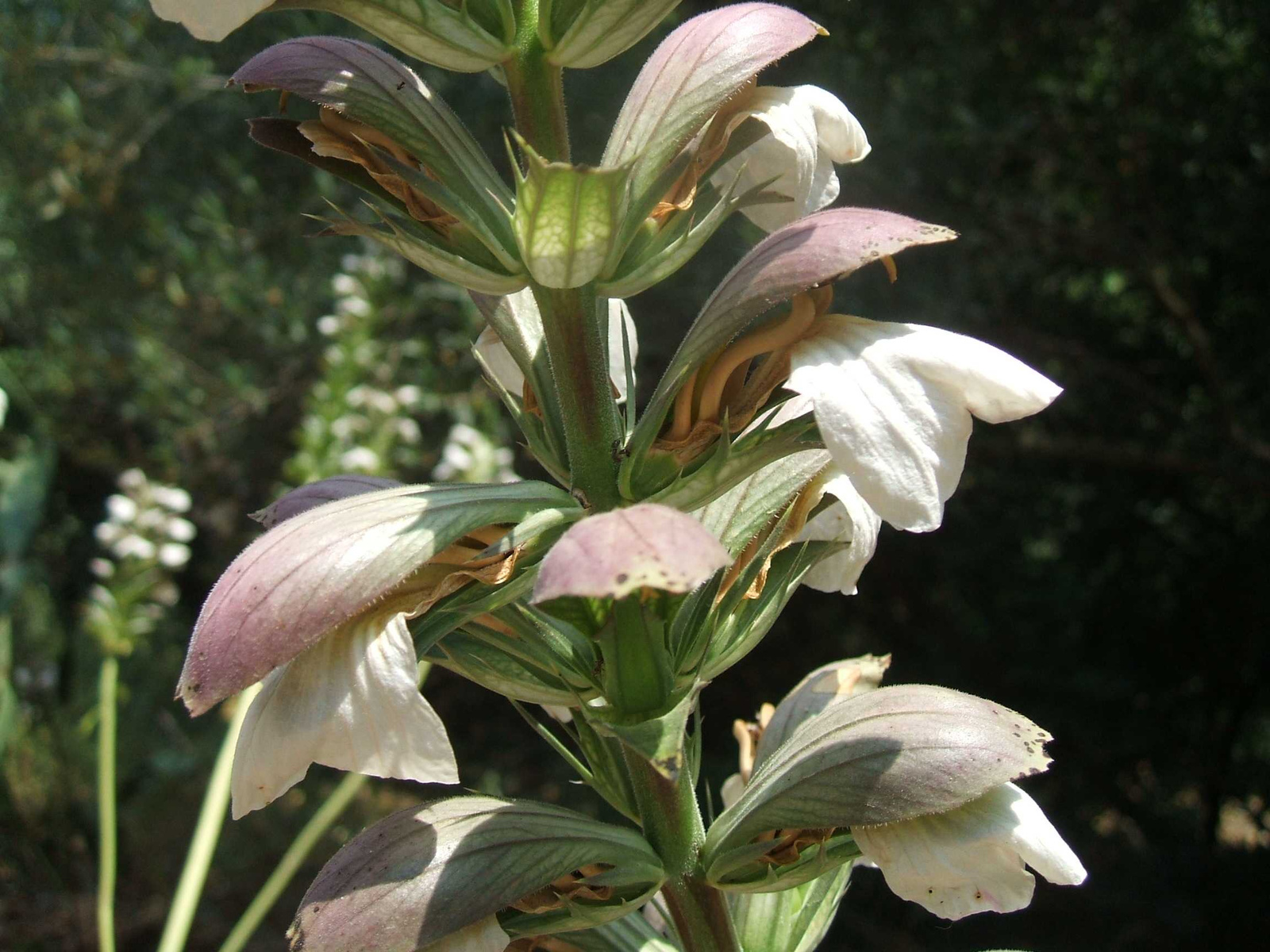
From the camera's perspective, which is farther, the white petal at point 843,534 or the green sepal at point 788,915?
the green sepal at point 788,915

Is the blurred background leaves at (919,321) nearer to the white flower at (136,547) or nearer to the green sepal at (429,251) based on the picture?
the white flower at (136,547)

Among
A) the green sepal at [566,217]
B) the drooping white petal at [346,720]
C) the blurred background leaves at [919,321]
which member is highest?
the green sepal at [566,217]

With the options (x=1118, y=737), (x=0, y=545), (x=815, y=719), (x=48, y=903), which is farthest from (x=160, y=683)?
(x=815, y=719)

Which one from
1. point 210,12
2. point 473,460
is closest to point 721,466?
point 210,12

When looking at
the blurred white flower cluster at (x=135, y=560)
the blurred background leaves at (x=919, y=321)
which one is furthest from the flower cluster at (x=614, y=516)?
the blurred background leaves at (x=919, y=321)

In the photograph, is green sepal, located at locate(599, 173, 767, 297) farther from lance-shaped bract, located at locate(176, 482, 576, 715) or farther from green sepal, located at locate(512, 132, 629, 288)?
lance-shaped bract, located at locate(176, 482, 576, 715)

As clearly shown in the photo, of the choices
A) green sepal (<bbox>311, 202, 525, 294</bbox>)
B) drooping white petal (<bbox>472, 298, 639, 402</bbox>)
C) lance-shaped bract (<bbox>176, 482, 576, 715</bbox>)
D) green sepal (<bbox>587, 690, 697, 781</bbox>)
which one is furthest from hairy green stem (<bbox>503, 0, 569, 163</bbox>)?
green sepal (<bbox>587, 690, 697, 781</bbox>)
